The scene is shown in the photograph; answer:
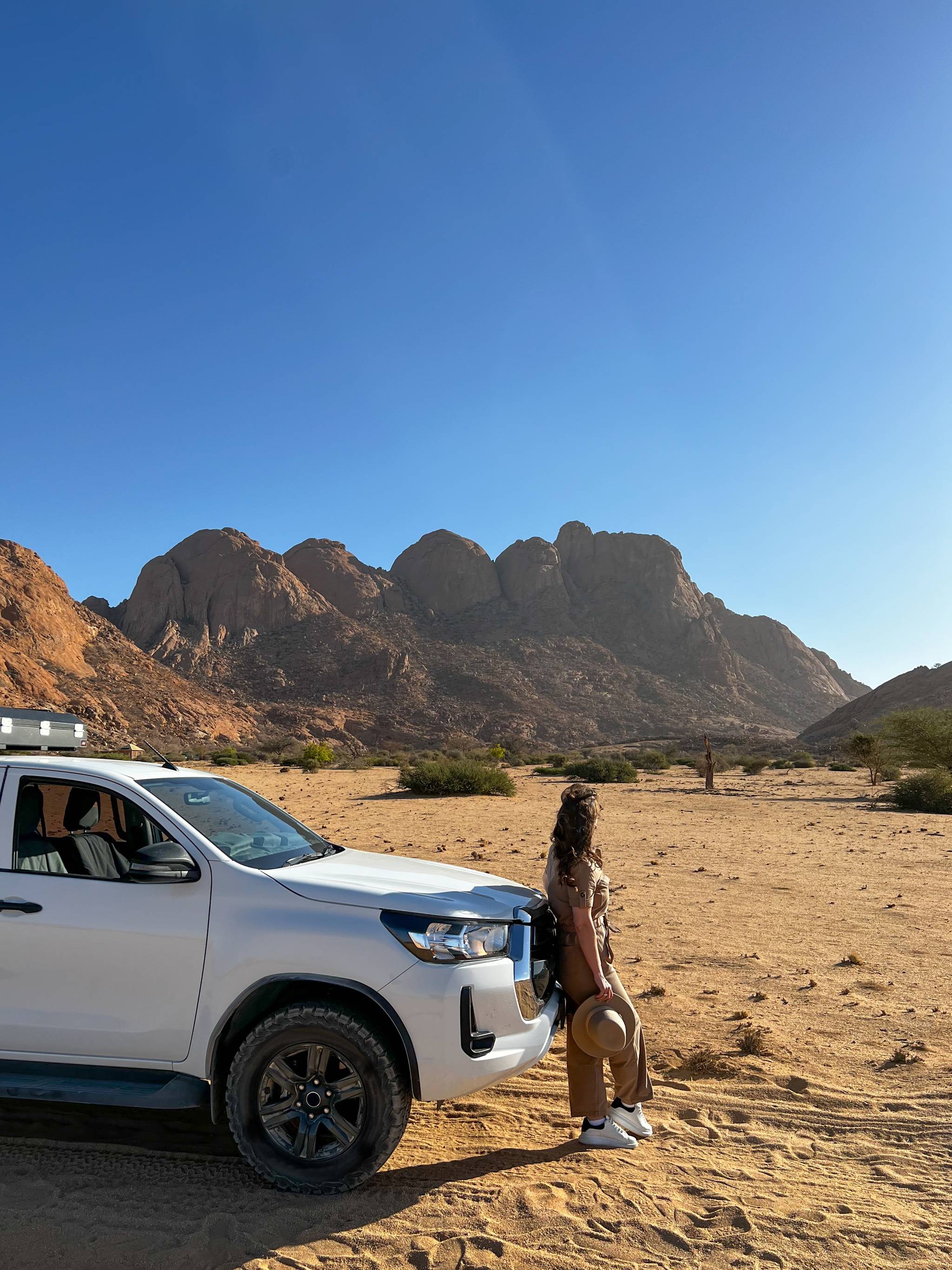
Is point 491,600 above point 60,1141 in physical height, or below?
above

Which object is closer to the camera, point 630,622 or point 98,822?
point 98,822

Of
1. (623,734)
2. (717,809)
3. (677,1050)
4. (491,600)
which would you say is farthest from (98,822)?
(491,600)

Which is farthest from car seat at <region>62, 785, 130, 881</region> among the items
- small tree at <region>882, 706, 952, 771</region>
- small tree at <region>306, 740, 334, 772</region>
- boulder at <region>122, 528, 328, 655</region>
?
boulder at <region>122, 528, 328, 655</region>

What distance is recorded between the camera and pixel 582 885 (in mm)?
4133

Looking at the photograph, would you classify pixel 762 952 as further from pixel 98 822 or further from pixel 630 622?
pixel 630 622

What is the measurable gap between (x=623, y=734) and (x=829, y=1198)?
75454mm

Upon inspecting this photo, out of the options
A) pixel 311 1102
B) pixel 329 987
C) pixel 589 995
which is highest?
pixel 329 987

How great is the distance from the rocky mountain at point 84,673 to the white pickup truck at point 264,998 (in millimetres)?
40727

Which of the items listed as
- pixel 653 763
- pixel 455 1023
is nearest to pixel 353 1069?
pixel 455 1023

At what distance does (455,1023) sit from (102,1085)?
5.25ft

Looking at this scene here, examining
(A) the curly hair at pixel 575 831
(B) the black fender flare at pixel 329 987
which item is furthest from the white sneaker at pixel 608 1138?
(A) the curly hair at pixel 575 831

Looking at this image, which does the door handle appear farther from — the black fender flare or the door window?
the black fender flare

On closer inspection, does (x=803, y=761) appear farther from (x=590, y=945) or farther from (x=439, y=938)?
(x=439, y=938)

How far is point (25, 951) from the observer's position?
12.4 ft
